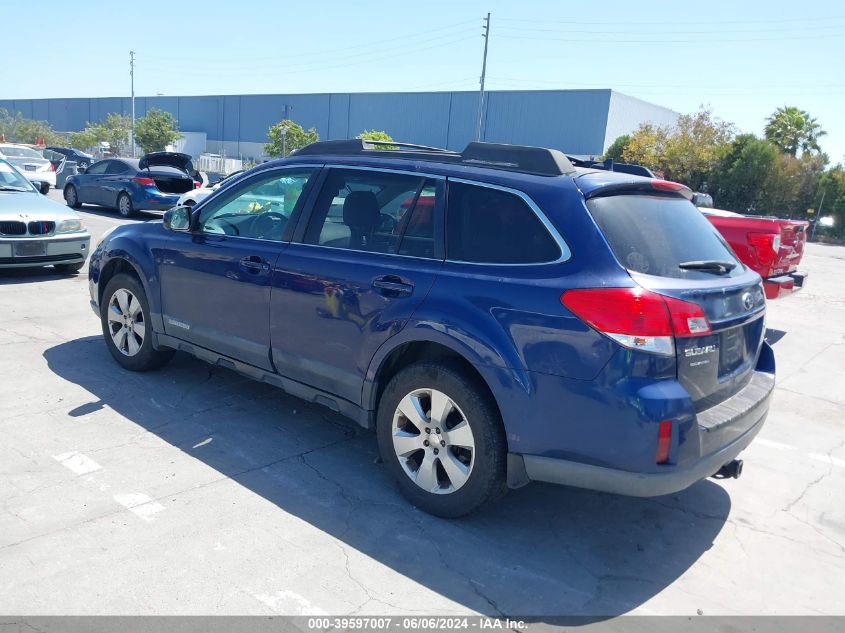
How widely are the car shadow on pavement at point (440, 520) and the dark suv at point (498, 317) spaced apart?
0.28 m

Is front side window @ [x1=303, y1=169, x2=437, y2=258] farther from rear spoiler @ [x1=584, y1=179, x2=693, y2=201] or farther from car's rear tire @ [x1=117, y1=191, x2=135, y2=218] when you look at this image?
car's rear tire @ [x1=117, y1=191, x2=135, y2=218]

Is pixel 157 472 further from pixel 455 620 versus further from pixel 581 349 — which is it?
pixel 581 349

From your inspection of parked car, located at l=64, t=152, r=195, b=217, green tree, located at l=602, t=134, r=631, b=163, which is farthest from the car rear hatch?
green tree, located at l=602, t=134, r=631, b=163

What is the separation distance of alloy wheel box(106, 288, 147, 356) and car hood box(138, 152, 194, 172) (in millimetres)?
12374

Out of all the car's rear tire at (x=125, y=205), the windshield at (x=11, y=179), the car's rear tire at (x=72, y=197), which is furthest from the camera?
the car's rear tire at (x=72, y=197)

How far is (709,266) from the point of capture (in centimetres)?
359

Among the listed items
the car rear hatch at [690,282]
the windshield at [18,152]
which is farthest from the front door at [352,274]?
the windshield at [18,152]

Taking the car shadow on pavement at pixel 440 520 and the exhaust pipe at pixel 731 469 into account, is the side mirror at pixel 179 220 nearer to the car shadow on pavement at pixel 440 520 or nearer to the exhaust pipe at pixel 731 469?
the car shadow on pavement at pixel 440 520

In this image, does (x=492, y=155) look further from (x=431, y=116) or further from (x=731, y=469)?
(x=431, y=116)

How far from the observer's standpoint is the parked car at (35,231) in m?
8.53

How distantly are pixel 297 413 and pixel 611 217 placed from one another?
2829 mm

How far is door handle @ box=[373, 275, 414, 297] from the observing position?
3742 mm

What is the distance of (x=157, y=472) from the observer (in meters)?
4.06

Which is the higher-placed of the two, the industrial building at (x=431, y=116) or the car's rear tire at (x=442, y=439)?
the industrial building at (x=431, y=116)
